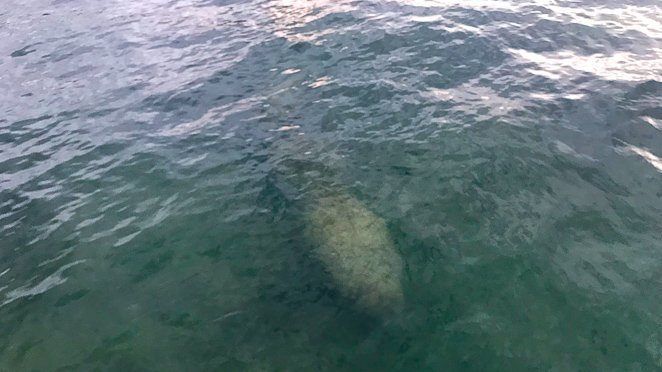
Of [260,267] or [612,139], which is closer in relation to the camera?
[260,267]

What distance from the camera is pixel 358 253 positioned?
12.6 m

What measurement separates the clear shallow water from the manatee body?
10.5 inches

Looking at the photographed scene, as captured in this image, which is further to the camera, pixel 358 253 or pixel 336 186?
pixel 336 186

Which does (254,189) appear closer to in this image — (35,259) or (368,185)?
(368,185)

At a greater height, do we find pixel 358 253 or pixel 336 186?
pixel 336 186

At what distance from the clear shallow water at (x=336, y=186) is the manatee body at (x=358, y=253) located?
27 cm

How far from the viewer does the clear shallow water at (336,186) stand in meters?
10.8

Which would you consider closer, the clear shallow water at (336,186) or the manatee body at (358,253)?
the clear shallow water at (336,186)

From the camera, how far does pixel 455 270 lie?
1191cm

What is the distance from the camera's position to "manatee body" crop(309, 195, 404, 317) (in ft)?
37.8

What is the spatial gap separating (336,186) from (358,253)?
2.57 metres

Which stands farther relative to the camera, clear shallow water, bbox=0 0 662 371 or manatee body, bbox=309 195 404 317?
manatee body, bbox=309 195 404 317

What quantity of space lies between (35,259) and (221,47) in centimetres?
1172

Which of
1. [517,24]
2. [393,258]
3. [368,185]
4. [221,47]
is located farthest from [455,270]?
[221,47]
